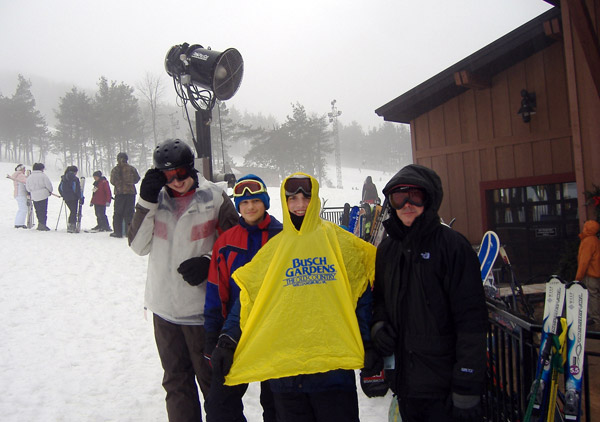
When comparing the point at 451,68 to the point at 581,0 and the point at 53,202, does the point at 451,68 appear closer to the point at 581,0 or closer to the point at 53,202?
the point at 581,0

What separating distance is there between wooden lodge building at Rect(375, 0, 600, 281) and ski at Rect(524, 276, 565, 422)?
5.43 metres

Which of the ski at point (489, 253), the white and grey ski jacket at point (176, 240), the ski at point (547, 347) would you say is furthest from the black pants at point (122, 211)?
the ski at point (547, 347)

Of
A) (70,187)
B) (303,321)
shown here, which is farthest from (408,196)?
(70,187)

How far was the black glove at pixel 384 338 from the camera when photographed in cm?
202

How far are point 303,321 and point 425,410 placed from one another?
0.76m

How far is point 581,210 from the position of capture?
18.8 ft

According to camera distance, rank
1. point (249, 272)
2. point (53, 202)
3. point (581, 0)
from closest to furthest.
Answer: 1. point (249, 272)
2. point (581, 0)
3. point (53, 202)

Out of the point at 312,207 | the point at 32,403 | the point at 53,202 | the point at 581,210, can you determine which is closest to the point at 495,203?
the point at 581,210

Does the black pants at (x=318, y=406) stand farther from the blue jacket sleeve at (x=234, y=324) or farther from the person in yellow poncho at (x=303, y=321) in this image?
the blue jacket sleeve at (x=234, y=324)

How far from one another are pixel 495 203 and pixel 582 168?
273 centimetres

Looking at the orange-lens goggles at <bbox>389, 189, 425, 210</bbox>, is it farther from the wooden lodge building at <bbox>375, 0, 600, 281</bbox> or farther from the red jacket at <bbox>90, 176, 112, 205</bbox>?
the red jacket at <bbox>90, 176, 112, 205</bbox>

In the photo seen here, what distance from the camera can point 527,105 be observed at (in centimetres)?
746

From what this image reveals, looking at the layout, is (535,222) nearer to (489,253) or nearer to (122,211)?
(489,253)

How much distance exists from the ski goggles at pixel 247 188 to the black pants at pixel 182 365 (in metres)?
0.92
